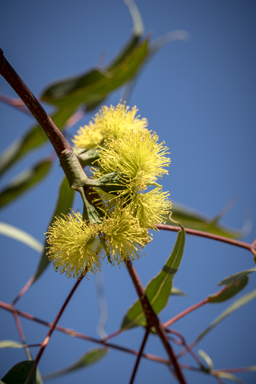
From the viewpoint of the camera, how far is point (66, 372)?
993 millimetres

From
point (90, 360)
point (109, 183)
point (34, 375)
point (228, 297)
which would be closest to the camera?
point (109, 183)

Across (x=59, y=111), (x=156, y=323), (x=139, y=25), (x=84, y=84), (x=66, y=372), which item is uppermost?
(x=139, y=25)

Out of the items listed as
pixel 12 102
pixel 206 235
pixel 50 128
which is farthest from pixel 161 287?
pixel 12 102

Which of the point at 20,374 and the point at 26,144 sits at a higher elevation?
the point at 26,144

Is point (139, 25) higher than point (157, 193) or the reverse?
higher

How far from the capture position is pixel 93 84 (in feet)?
3.20

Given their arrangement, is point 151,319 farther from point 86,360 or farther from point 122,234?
point 86,360

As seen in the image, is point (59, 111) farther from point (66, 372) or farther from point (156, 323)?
point (66, 372)

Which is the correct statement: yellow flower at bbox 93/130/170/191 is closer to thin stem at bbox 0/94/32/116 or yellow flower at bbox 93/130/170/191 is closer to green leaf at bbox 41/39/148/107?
green leaf at bbox 41/39/148/107

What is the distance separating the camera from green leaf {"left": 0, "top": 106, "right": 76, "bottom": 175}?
1046 millimetres

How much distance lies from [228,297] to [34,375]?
0.53 metres

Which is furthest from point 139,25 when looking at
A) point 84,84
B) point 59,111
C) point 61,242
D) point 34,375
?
point 34,375

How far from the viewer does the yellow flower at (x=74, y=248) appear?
0.57m

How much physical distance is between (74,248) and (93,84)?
0.60 metres
